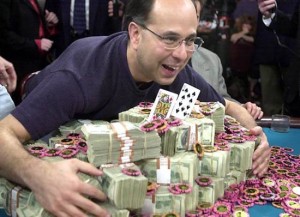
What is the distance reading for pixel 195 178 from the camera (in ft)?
5.09

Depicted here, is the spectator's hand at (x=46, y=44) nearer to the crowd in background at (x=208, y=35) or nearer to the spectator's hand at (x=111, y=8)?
the crowd in background at (x=208, y=35)

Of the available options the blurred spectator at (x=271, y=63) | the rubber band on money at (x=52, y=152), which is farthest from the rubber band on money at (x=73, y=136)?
the blurred spectator at (x=271, y=63)

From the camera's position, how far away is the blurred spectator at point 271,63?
3186 mm

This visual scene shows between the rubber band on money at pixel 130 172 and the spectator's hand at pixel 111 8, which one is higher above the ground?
the spectator's hand at pixel 111 8

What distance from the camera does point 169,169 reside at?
1.47 meters

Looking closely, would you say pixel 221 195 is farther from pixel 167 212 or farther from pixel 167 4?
pixel 167 4

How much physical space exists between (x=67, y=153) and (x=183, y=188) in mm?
384

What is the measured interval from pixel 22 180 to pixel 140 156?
0.36 m

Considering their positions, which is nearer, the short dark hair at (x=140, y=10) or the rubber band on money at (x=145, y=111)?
the rubber band on money at (x=145, y=111)

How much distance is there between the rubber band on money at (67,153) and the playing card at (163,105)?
1.05 ft

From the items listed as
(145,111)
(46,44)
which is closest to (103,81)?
(145,111)

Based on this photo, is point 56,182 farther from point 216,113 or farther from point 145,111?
point 216,113

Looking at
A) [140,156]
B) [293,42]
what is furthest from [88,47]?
[293,42]

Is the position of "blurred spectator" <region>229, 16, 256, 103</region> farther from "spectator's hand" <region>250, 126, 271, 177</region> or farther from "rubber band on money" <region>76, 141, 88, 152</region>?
"rubber band on money" <region>76, 141, 88, 152</region>
